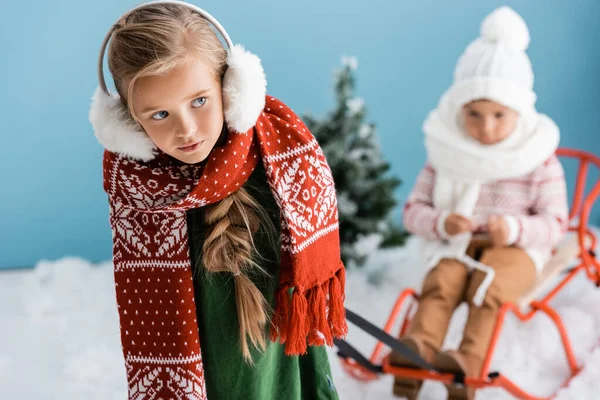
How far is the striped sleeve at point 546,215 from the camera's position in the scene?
6.02ft

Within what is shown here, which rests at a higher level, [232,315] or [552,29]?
[552,29]

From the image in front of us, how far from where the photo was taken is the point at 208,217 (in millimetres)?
1060

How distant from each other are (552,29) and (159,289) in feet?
7.67

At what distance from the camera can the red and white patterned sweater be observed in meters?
1.84

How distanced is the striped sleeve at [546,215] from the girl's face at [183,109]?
111cm

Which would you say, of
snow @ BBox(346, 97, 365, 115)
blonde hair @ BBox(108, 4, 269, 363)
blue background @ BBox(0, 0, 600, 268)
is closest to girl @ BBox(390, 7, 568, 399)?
snow @ BBox(346, 97, 365, 115)

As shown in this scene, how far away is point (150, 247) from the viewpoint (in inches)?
42.7

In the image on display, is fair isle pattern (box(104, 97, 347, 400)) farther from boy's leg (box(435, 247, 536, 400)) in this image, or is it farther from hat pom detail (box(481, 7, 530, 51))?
hat pom detail (box(481, 7, 530, 51))

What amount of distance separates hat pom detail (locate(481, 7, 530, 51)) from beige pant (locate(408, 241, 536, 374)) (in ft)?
1.79

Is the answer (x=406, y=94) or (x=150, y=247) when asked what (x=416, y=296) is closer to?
(x=150, y=247)

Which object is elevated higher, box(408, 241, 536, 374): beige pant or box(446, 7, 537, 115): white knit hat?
box(446, 7, 537, 115): white knit hat

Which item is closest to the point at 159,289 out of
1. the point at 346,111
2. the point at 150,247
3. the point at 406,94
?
the point at 150,247

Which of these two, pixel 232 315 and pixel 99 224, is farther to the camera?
pixel 99 224

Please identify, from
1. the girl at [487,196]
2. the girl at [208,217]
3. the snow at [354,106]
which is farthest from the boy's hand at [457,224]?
the girl at [208,217]
